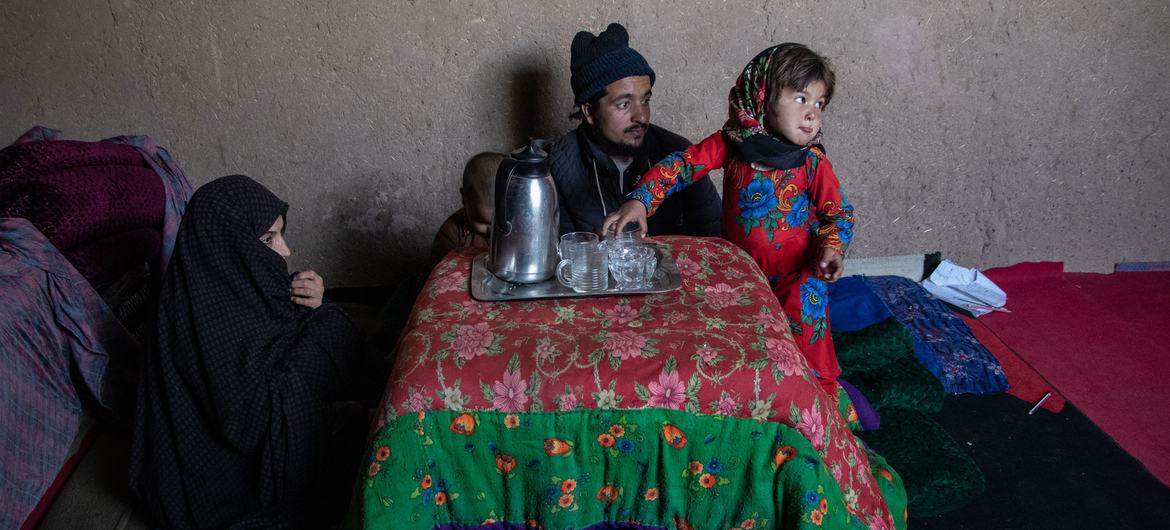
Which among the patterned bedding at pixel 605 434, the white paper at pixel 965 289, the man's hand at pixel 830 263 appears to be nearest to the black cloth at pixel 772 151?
the man's hand at pixel 830 263

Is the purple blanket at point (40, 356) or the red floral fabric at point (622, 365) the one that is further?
the purple blanket at point (40, 356)

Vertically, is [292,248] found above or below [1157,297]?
above

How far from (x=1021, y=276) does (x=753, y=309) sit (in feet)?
8.43

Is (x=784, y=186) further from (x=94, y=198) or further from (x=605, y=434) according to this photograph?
(x=94, y=198)

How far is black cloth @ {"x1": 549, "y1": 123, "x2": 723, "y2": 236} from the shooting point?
2.79 m

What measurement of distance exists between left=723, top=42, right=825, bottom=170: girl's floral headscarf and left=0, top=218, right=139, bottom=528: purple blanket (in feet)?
6.32

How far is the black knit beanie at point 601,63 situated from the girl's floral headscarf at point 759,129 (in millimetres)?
515

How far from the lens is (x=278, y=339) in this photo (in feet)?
6.46

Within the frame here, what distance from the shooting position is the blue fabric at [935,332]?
108 inches

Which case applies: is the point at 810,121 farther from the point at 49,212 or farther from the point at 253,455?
the point at 49,212

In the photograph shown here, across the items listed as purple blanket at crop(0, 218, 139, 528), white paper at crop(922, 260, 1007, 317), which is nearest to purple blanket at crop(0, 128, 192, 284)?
purple blanket at crop(0, 218, 139, 528)

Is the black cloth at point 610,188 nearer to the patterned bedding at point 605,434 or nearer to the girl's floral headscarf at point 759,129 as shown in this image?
the girl's floral headscarf at point 759,129

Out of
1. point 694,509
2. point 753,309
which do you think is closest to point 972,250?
point 753,309

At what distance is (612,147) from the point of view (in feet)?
9.09
